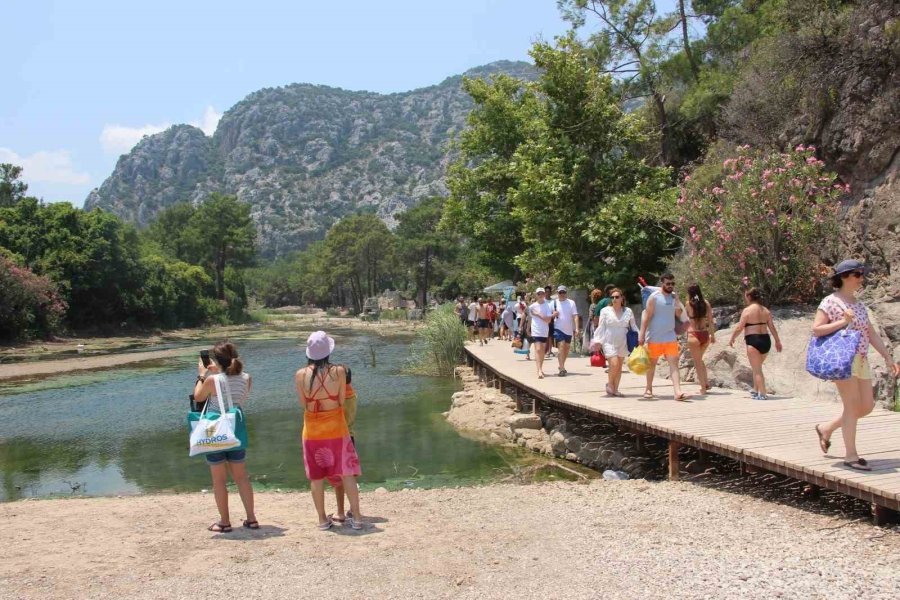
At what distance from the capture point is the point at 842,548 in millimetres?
5129

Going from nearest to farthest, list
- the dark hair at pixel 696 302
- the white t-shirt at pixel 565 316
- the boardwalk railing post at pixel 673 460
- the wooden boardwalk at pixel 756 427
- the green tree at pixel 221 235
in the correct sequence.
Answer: the wooden boardwalk at pixel 756 427, the boardwalk railing post at pixel 673 460, the dark hair at pixel 696 302, the white t-shirt at pixel 565 316, the green tree at pixel 221 235

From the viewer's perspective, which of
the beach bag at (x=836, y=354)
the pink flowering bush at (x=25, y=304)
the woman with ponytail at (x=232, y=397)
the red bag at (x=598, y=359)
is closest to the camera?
the beach bag at (x=836, y=354)

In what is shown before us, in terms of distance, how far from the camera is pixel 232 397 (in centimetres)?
620

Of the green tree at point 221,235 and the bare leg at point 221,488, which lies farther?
the green tree at point 221,235

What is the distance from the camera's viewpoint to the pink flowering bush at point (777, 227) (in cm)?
1239

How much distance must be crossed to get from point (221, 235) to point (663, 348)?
6481cm

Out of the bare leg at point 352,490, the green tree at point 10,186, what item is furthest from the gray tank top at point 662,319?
the green tree at point 10,186

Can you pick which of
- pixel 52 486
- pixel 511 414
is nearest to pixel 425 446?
pixel 511 414

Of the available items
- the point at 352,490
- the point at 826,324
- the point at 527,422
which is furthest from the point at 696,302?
the point at 352,490

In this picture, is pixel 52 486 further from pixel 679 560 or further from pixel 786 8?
pixel 786 8

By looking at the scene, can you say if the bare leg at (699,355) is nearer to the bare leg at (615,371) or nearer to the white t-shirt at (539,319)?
the bare leg at (615,371)

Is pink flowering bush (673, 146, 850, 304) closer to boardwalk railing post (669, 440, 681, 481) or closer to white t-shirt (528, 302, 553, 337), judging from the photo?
white t-shirt (528, 302, 553, 337)

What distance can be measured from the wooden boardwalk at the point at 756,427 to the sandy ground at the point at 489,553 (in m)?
0.36

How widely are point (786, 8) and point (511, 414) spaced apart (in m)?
11.4
